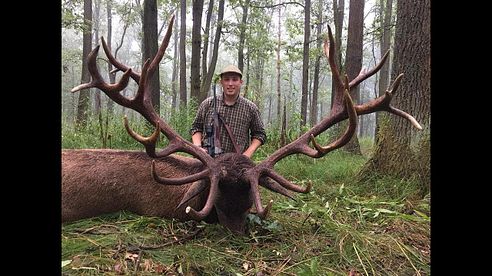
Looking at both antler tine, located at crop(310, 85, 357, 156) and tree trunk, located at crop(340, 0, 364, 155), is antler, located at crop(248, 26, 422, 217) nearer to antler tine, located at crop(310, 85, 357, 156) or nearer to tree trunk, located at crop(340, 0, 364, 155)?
antler tine, located at crop(310, 85, 357, 156)

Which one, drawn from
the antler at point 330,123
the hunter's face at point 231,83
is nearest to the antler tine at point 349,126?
the antler at point 330,123

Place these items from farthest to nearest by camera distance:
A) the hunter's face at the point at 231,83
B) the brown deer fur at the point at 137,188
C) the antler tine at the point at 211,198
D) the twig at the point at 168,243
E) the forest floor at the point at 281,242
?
the hunter's face at the point at 231,83 → the brown deer fur at the point at 137,188 → the antler tine at the point at 211,198 → the twig at the point at 168,243 → the forest floor at the point at 281,242

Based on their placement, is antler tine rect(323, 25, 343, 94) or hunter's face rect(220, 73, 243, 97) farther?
hunter's face rect(220, 73, 243, 97)

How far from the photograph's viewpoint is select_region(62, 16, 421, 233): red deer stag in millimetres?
3697

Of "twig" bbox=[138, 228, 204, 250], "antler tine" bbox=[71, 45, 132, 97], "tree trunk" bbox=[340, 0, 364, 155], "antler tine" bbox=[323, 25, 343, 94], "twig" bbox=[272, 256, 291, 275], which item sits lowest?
"twig" bbox=[272, 256, 291, 275]

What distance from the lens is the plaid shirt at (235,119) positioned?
205 inches

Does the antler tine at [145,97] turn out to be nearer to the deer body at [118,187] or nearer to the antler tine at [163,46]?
the antler tine at [163,46]

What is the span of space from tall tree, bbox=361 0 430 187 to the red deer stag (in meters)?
0.92

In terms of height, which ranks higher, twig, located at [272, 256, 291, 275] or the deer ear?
the deer ear

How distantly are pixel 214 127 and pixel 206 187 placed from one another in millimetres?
1239

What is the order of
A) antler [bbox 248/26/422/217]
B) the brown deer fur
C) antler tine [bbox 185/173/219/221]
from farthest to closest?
the brown deer fur, antler [bbox 248/26/422/217], antler tine [bbox 185/173/219/221]

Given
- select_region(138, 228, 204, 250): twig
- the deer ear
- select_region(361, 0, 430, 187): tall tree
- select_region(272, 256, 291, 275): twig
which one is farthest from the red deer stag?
select_region(361, 0, 430, 187): tall tree

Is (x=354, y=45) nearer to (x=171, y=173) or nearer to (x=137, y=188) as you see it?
(x=171, y=173)
